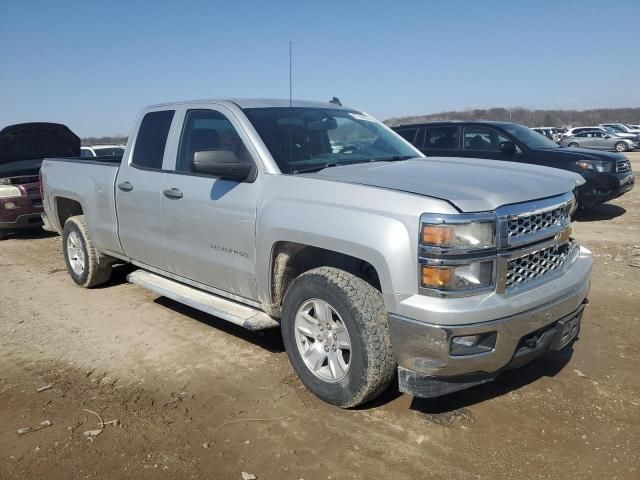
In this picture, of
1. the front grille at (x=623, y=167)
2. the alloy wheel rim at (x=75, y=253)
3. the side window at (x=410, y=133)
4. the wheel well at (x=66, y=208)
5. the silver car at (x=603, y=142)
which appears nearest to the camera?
the alloy wheel rim at (x=75, y=253)

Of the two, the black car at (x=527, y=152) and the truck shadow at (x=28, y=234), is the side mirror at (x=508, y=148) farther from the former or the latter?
the truck shadow at (x=28, y=234)

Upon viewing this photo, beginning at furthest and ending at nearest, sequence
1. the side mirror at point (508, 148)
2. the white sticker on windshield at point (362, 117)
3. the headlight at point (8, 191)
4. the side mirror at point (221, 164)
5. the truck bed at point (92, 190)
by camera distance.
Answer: the side mirror at point (508, 148) < the headlight at point (8, 191) < the truck bed at point (92, 190) < the white sticker on windshield at point (362, 117) < the side mirror at point (221, 164)

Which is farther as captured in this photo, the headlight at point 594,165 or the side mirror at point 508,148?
the headlight at point 594,165

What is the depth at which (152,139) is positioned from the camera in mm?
4848

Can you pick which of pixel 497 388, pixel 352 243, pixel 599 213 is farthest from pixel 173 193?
pixel 599 213

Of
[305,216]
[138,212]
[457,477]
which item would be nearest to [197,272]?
[138,212]

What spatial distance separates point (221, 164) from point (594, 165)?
815 centimetres

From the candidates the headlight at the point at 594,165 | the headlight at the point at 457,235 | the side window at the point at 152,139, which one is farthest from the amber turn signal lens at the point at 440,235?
the headlight at the point at 594,165

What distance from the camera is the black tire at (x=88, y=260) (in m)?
5.80

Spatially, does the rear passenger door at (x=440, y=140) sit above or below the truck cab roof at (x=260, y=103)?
below

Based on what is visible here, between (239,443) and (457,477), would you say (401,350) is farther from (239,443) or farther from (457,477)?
(239,443)

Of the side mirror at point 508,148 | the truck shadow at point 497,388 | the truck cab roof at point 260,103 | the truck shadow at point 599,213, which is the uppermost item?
the truck cab roof at point 260,103

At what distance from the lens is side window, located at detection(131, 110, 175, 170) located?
4.70 m

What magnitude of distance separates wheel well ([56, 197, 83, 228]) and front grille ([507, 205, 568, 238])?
17.1 feet
